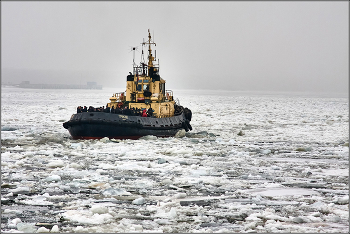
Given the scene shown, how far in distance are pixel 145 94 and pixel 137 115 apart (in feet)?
7.78

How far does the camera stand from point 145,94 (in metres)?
18.6

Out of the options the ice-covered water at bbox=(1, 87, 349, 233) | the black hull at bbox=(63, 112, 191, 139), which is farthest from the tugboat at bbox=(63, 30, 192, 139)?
the ice-covered water at bbox=(1, 87, 349, 233)

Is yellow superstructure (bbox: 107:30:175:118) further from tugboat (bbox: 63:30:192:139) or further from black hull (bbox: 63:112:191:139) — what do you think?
black hull (bbox: 63:112:191:139)

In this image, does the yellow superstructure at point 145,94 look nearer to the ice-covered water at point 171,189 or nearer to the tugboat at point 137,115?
the tugboat at point 137,115

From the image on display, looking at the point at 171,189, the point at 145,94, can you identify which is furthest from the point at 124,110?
the point at 171,189

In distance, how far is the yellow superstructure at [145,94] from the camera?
18.2 metres

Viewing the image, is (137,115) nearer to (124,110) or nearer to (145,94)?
(124,110)

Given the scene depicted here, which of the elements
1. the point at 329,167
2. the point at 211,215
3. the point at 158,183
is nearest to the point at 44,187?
the point at 158,183

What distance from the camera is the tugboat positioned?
1538cm

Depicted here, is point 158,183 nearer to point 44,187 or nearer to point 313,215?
point 44,187

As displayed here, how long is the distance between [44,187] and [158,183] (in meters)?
2.43

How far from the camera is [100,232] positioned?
5551mm

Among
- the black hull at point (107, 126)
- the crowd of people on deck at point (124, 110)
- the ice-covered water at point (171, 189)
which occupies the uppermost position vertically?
the crowd of people on deck at point (124, 110)

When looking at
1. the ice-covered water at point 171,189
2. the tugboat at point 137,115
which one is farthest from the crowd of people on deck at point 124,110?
the ice-covered water at point 171,189
